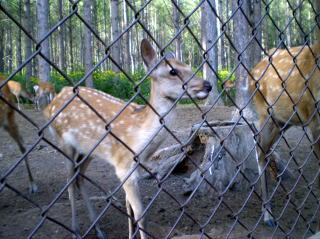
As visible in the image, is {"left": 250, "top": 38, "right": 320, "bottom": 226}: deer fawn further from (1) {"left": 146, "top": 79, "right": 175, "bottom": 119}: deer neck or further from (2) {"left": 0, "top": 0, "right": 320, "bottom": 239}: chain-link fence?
(1) {"left": 146, "top": 79, "right": 175, "bottom": 119}: deer neck

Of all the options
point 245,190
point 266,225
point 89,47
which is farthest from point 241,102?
point 89,47

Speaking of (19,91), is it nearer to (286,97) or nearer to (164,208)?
(164,208)

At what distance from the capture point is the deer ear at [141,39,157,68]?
2.16m

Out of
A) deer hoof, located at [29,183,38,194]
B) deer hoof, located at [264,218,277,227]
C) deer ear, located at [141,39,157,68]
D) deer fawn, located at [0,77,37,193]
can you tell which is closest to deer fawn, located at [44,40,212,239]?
deer ear, located at [141,39,157,68]

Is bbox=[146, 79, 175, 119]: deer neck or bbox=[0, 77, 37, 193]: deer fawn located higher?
bbox=[146, 79, 175, 119]: deer neck

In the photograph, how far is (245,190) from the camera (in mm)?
4352

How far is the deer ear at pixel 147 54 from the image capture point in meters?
2.16

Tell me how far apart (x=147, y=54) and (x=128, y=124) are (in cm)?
80

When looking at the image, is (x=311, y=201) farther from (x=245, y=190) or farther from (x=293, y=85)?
(x=293, y=85)

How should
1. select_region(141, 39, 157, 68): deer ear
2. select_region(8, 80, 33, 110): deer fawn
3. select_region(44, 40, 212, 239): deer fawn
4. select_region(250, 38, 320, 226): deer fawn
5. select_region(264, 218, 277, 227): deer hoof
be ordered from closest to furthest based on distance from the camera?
select_region(141, 39, 157, 68): deer ear → select_region(44, 40, 212, 239): deer fawn → select_region(250, 38, 320, 226): deer fawn → select_region(264, 218, 277, 227): deer hoof → select_region(8, 80, 33, 110): deer fawn

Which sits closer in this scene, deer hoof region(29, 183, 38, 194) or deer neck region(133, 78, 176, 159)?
deer neck region(133, 78, 176, 159)

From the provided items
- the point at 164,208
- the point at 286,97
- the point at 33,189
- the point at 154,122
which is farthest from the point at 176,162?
the point at 33,189

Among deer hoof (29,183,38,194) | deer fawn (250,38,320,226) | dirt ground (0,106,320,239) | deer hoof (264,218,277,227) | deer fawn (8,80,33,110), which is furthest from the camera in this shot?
deer fawn (8,80,33,110)

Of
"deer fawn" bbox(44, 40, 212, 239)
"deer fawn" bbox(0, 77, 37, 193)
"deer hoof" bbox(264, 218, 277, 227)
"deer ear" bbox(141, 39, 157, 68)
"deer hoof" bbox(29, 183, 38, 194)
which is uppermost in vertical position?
"deer ear" bbox(141, 39, 157, 68)
